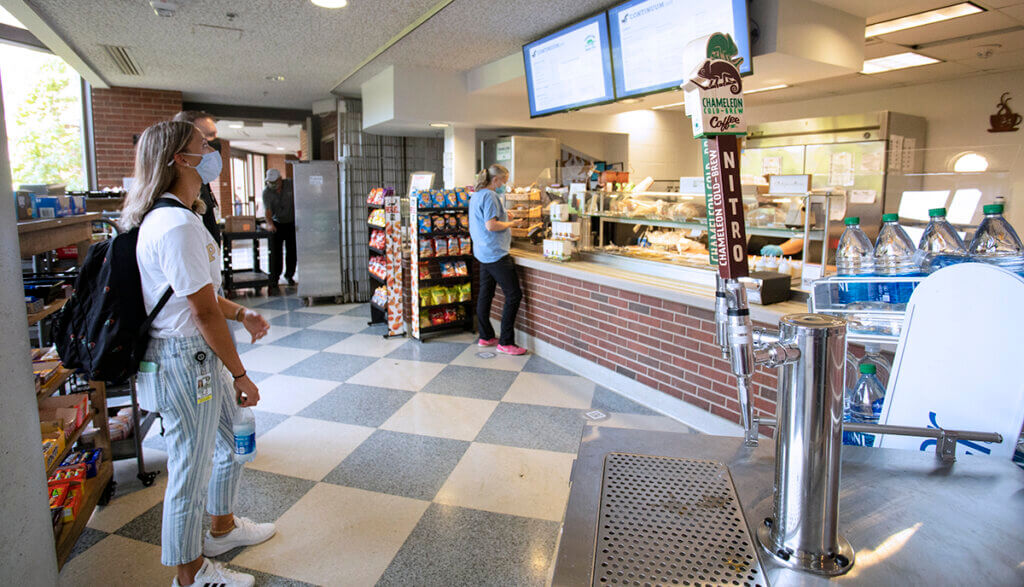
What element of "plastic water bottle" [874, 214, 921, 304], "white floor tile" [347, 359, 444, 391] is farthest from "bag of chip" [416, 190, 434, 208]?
"plastic water bottle" [874, 214, 921, 304]

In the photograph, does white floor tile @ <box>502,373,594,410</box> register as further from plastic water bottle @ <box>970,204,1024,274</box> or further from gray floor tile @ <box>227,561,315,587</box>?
plastic water bottle @ <box>970,204,1024,274</box>

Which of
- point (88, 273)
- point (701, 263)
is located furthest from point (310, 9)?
point (701, 263)

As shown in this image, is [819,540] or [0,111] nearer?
[819,540]

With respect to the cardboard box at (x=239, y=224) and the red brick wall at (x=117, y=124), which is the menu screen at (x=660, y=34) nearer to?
the cardboard box at (x=239, y=224)

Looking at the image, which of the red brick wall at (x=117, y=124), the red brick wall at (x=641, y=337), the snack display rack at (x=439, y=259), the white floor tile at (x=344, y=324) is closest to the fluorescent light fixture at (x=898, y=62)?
the red brick wall at (x=641, y=337)

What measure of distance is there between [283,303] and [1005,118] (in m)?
8.41

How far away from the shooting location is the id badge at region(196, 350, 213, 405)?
1.96 meters

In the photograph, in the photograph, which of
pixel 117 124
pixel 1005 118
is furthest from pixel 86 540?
pixel 1005 118

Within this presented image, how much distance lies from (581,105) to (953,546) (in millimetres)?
4065

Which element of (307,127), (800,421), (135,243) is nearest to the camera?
(800,421)

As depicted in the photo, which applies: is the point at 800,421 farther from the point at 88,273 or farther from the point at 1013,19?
the point at 1013,19

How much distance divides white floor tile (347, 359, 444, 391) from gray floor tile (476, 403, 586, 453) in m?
0.84

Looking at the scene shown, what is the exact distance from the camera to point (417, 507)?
106 inches

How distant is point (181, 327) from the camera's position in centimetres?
193
